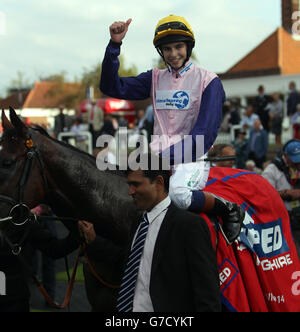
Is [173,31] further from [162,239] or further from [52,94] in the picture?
[52,94]

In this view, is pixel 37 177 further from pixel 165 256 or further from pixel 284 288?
pixel 284 288

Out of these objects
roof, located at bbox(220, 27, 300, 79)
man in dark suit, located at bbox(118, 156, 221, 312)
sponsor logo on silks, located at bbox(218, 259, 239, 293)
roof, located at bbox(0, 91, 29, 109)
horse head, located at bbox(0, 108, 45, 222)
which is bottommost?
sponsor logo on silks, located at bbox(218, 259, 239, 293)

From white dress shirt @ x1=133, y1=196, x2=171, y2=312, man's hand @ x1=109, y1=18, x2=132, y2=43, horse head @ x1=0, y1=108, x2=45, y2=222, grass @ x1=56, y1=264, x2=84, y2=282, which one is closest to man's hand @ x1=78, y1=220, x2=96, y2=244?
horse head @ x1=0, y1=108, x2=45, y2=222

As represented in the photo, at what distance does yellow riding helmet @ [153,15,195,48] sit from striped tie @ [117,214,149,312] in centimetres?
127

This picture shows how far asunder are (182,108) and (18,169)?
1169 mm

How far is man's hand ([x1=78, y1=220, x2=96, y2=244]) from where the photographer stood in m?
3.36

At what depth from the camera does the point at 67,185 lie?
338cm

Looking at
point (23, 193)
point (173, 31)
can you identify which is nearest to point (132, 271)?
point (23, 193)

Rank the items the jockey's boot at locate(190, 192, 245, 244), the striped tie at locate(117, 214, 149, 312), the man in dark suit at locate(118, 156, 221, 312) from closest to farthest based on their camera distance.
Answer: the man in dark suit at locate(118, 156, 221, 312)
the striped tie at locate(117, 214, 149, 312)
the jockey's boot at locate(190, 192, 245, 244)

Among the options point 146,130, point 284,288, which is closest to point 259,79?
point 146,130

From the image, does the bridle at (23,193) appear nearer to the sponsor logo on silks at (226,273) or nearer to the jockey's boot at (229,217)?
the jockey's boot at (229,217)

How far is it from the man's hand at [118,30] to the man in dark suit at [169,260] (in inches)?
42.5

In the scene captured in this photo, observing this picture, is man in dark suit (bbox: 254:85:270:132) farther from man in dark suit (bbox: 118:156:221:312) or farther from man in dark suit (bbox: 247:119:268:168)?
man in dark suit (bbox: 118:156:221:312)
